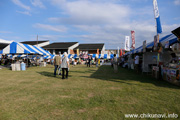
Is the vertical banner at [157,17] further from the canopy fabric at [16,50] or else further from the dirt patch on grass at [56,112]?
the canopy fabric at [16,50]

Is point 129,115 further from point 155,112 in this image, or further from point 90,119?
point 90,119

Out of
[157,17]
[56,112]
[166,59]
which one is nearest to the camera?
[56,112]

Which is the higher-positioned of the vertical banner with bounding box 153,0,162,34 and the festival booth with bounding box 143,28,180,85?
the vertical banner with bounding box 153,0,162,34

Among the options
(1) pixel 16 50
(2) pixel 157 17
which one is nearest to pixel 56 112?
(2) pixel 157 17

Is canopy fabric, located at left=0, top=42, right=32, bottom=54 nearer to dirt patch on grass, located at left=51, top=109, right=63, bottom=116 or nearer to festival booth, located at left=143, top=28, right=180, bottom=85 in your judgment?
festival booth, located at left=143, top=28, right=180, bottom=85

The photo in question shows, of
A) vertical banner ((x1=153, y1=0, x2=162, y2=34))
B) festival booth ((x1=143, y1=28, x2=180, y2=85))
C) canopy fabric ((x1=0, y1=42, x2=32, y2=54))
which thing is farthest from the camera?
canopy fabric ((x1=0, y1=42, x2=32, y2=54))

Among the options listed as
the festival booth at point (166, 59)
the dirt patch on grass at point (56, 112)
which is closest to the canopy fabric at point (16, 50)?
the festival booth at point (166, 59)

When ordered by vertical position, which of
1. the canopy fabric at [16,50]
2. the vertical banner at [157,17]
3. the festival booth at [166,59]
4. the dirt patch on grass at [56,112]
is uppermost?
the vertical banner at [157,17]

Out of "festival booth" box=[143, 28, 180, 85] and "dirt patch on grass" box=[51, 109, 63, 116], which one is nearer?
"dirt patch on grass" box=[51, 109, 63, 116]

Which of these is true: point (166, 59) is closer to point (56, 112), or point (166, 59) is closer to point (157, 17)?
point (157, 17)

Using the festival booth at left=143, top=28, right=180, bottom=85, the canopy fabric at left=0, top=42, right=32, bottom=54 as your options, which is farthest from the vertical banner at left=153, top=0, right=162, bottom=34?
the canopy fabric at left=0, top=42, right=32, bottom=54

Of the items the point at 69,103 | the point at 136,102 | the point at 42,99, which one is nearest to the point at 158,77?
the point at 136,102

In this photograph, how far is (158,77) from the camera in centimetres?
776

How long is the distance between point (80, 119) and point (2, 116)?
5.84ft
